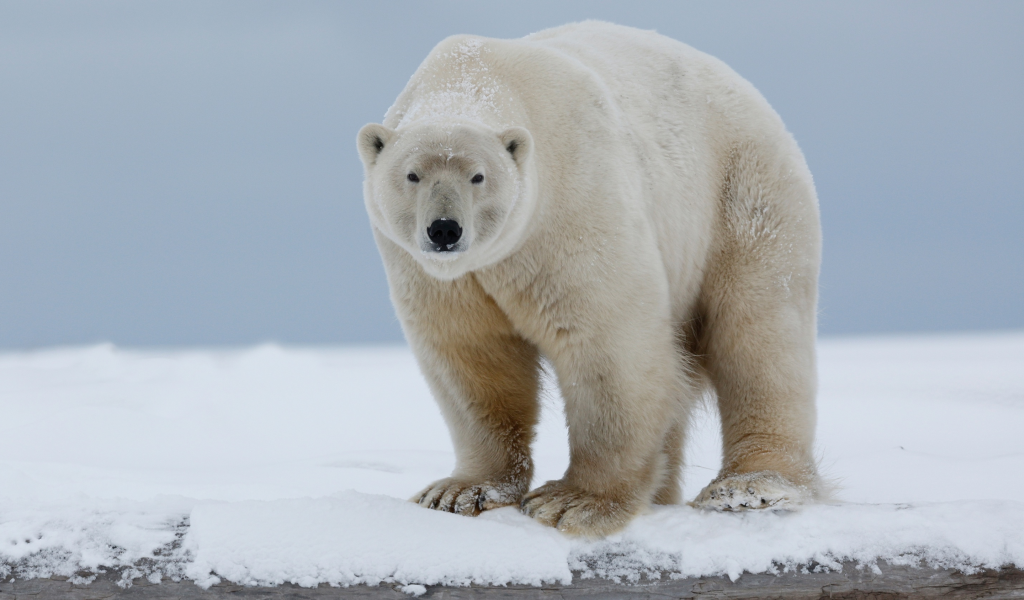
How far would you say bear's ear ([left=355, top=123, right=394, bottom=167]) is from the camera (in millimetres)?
4031

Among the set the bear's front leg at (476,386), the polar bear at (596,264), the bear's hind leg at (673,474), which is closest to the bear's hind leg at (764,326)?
the polar bear at (596,264)

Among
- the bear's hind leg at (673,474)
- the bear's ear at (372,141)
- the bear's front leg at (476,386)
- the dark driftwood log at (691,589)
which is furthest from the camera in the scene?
the bear's hind leg at (673,474)

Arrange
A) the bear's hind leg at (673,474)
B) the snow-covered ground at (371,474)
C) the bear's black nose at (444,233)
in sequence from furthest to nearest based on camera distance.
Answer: the bear's hind leg at (673,474)
the bear's black nose at (444,233)
the snow-covered ground at (371,474)

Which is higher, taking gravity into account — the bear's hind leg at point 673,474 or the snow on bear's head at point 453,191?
the snow on bear's head at point 453,191

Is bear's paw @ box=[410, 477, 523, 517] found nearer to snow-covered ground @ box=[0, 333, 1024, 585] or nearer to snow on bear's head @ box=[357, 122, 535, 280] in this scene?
snow-covered ground @ box=[0, 333, 1024, 585]

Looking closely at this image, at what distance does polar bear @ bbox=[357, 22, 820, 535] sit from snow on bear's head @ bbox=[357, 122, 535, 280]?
1cm

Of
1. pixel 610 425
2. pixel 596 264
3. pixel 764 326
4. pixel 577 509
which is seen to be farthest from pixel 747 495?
pixel 596 264

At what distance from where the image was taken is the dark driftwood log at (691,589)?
3381 millimetres

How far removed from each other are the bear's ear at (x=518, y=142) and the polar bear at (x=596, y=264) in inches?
0.4

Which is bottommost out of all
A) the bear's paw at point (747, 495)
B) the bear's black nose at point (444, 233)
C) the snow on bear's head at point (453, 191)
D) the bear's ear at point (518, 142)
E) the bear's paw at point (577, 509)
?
the bear's paw at point (577, 509)

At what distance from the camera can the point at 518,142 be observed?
394cm

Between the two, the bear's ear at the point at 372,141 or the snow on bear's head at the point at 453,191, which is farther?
the bear's ear at the point at 372,141

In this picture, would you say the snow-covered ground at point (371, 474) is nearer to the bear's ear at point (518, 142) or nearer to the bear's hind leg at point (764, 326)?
the bear's hind leg at point (764, 326)

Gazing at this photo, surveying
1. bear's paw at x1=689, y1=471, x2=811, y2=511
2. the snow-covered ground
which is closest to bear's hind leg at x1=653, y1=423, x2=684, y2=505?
the snow-covered ground
